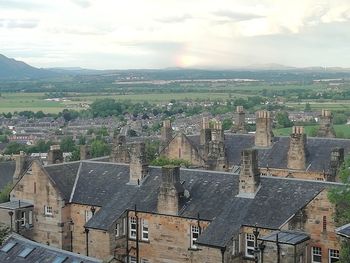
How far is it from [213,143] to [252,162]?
1998 centimetres

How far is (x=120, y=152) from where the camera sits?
62.7 metres

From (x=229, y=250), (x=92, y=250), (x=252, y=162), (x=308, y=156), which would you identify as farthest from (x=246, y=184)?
(x=308, y=156)

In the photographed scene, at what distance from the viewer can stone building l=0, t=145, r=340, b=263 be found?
40281 mm

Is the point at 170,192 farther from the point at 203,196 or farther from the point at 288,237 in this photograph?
the point at 288,237

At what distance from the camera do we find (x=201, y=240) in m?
41.1

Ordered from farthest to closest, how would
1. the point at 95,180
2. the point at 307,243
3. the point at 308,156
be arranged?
the point at 308,156 → the point at 95,180 → the point at 307,243

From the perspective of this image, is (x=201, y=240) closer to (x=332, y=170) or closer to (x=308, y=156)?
(x=332, y=170)

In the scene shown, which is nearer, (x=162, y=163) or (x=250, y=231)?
(x=250, y=231)

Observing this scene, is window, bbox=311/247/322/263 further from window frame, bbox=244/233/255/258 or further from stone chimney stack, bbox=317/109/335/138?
stone chimney stack, bbox=317/109/335/138

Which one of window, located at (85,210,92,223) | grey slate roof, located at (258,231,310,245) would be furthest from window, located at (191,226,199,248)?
window, located at (85,210,92,223)

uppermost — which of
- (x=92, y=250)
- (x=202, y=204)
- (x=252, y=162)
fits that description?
(x=252, y=162)

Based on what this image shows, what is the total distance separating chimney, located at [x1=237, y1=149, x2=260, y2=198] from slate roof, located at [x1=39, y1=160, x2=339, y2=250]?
1.28 ft

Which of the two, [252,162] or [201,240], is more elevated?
[252,162]

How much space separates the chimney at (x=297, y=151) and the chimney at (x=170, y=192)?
17.6 metres
